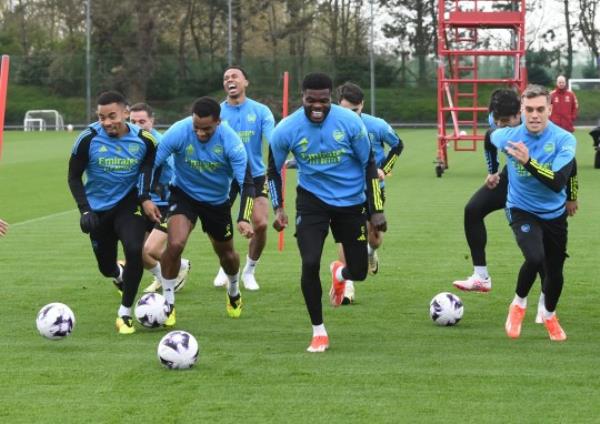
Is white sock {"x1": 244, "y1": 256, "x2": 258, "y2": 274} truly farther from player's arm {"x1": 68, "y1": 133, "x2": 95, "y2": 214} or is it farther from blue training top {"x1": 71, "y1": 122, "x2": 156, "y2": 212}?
player's arm {"x1": 68, "y1": 133, "x2": 95, "y2": 214}

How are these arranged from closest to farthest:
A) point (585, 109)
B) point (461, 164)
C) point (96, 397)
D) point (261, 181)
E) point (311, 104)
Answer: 1. point (96, 397)
2. point (311, 104)
3. point (261, 181)
4. point (461, 164)
5. point (585, 109)

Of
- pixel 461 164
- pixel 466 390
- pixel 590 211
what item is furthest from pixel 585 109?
pixel 466 390

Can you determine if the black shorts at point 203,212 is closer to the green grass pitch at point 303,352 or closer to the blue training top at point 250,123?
the green grass pitch at point 303,352

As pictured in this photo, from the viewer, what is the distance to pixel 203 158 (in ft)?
30.4

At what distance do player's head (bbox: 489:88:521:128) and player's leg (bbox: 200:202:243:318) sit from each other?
97.5 inches

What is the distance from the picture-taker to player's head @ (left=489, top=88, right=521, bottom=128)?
10.1 m

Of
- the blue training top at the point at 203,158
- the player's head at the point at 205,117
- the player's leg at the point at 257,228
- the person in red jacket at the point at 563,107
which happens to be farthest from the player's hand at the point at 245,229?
the person in red jacket at the point at 563,107

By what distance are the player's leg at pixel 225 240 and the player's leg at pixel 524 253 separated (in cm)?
227

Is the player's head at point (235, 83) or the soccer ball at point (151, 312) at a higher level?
the player's head at point (235, 83)

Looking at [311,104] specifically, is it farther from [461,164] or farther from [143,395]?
[461,164]

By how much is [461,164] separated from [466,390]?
24.3 metres

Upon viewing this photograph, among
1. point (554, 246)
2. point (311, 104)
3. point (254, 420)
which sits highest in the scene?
point (311, 104)

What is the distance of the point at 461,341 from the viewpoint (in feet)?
27.9

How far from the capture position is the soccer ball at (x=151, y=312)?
8.89m
